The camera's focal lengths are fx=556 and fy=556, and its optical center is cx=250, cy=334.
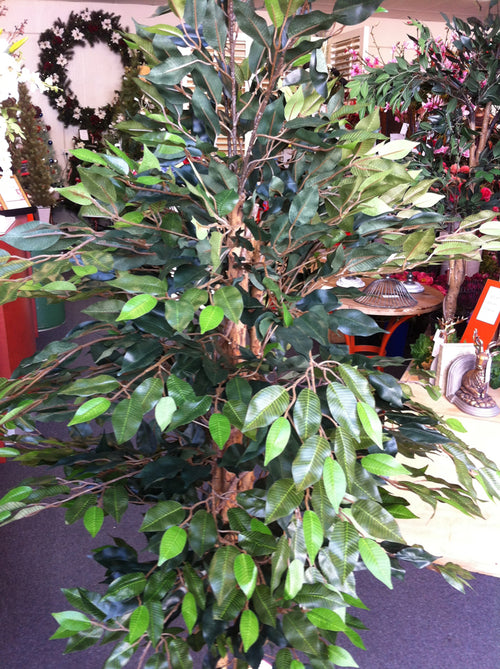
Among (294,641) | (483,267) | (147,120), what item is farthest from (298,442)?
(483,267)

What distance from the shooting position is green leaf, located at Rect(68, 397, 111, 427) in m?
0.58

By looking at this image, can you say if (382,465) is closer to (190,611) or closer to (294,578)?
(294,578)

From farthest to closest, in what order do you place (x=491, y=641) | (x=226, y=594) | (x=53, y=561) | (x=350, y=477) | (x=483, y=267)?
(x=483, y=267) → (x=53, y=561) → (x=491, y=641) → (x=226, y=594) → (x=350, y=477)

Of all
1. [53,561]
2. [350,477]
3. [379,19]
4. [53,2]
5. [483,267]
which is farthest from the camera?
[379,19]

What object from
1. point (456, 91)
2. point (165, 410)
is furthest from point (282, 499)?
point (456, 91)

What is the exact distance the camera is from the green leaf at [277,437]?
509 mm

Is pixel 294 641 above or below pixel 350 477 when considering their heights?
below

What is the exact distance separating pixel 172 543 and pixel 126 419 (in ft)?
0.52

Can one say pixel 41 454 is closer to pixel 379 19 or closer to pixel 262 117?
pixel 262 117

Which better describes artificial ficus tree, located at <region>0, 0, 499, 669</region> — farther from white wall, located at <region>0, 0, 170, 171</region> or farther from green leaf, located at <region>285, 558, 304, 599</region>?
white wall, located at <region>0, 0, 170, 171</region>

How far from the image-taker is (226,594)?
2.05 ft

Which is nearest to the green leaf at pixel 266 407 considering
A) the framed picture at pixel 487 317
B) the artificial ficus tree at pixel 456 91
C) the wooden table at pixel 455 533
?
the wooden table at pixel 455 533

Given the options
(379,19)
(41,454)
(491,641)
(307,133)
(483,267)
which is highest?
(379,19)

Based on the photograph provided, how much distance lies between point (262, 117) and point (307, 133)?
→ 0.34ft
